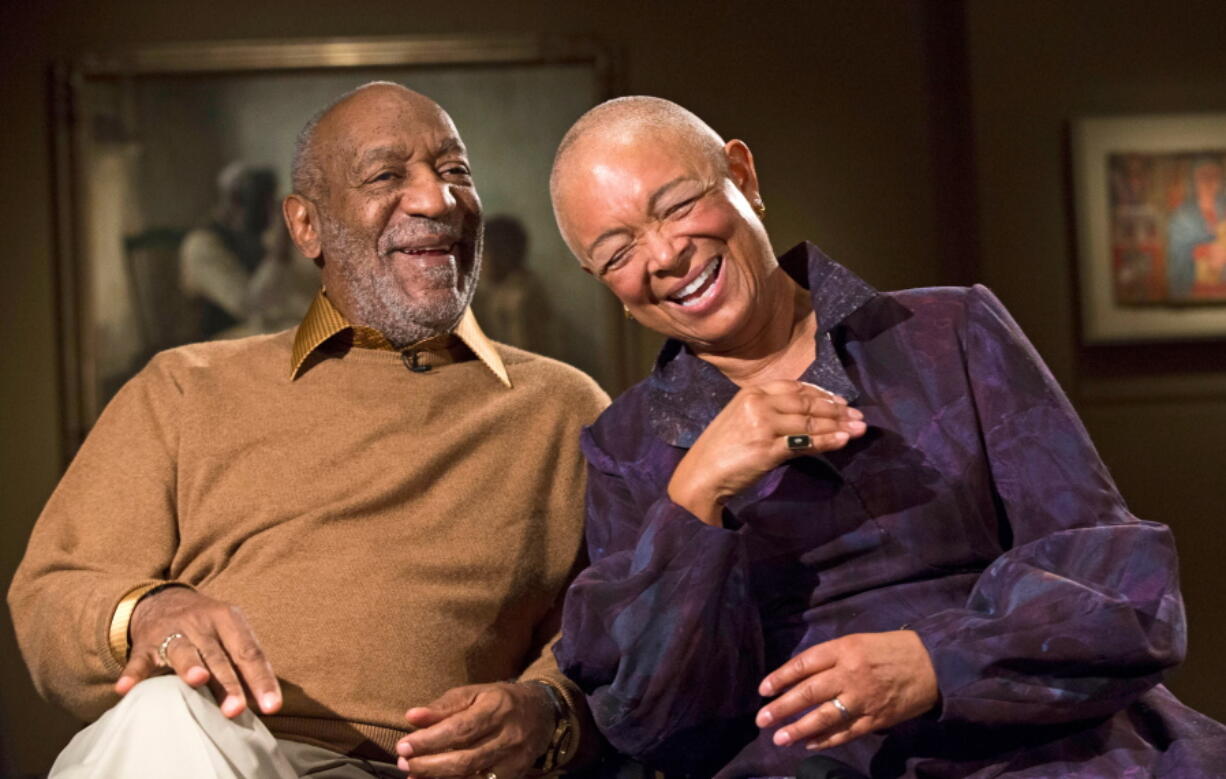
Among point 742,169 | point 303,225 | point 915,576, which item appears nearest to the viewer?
point 915,576

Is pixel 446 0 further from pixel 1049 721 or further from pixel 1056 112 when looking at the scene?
pixel 1049 721

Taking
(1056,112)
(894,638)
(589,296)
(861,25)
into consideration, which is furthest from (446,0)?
(894,638)

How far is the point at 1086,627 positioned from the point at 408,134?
1.63 metres

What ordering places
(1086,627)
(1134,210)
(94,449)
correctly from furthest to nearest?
1. (1134,210)
2. (94,449)
3. (1086,627)

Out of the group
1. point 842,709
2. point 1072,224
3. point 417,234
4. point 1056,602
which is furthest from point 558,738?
point 1072,224

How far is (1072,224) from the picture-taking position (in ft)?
16.2

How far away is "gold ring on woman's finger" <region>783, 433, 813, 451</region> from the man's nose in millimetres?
1124

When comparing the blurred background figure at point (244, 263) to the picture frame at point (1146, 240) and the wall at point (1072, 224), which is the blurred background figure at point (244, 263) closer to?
the wall at point (1072, 224)

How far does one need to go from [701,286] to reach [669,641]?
530 mm

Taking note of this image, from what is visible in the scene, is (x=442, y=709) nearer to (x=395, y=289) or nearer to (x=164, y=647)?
(x=164, y=647)

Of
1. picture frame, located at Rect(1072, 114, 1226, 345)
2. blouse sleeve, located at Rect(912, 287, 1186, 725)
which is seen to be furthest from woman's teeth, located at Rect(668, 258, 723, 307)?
picture frame, located at Rect(1072, 114, 1226, 345)

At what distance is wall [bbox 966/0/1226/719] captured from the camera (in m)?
4.93

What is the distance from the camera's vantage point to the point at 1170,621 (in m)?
1.75

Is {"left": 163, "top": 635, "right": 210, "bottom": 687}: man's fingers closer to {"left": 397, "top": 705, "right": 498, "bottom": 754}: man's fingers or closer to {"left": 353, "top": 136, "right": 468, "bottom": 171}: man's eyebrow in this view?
{"left": 397, "top": 705, "right": 498, "bottom": 754}: man's fingers
